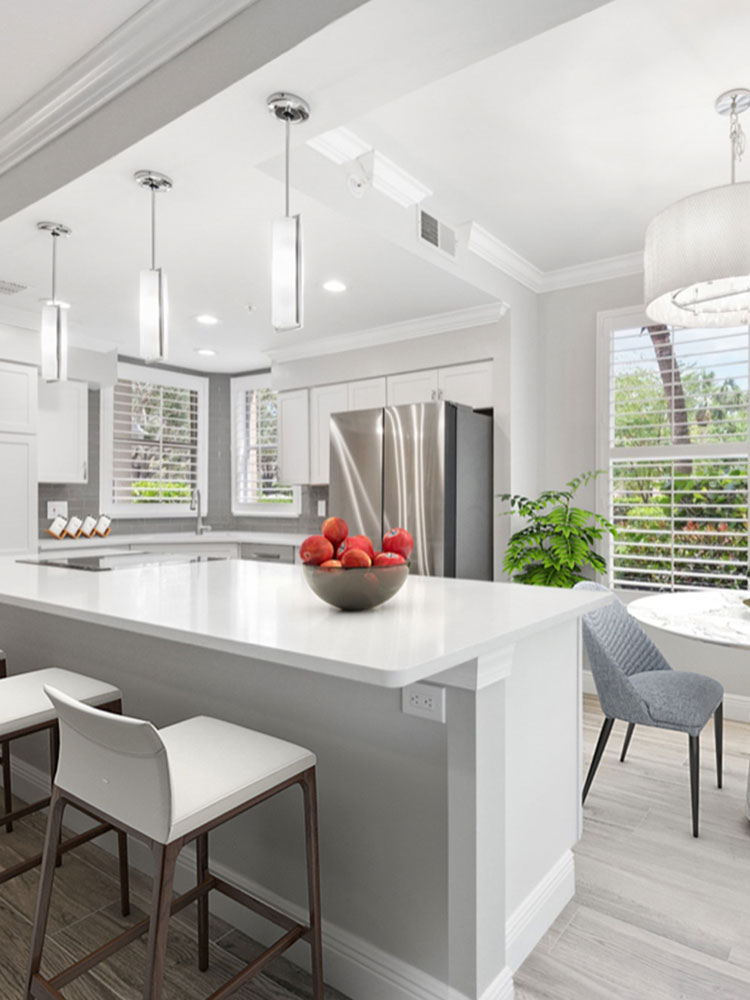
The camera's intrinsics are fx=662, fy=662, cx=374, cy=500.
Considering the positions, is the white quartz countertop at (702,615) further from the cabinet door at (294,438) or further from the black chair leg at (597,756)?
the cabinet door at (294,438)

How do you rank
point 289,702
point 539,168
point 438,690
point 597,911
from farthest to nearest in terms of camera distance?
1. point 539,168
2. point 597,911
3. point 289,702
4. point 438,690

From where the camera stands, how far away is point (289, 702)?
1.75m

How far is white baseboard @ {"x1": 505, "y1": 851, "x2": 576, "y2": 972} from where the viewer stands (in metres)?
1.67

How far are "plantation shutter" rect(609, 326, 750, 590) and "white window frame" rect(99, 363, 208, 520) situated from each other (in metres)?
3.85

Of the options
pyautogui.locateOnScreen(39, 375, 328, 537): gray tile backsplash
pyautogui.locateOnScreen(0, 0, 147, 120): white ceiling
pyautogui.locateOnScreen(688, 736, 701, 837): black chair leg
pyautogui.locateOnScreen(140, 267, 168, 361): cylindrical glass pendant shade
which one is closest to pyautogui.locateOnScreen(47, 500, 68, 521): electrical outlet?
pyautogui.locateOnScreen(39, 375, 328, 537): gray tile backsplash

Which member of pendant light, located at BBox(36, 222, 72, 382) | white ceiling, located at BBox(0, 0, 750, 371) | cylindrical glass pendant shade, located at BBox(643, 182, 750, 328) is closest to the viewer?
white ceiling, located at BBox(0, 0, 750, 371)

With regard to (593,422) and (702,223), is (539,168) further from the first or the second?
(593,422)

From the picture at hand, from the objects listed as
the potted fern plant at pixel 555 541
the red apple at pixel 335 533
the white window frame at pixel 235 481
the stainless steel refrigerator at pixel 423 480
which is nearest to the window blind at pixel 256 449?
the white window frame at pixel 235 481

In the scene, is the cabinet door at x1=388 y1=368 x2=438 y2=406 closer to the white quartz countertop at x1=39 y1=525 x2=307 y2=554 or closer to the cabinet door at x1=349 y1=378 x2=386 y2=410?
the cabinet door at x1=349 y1=378 x2=386 y2=410

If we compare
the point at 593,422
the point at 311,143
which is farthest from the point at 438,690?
the point at 593,422

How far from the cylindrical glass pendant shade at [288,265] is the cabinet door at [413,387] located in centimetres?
246

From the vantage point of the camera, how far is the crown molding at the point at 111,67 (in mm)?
1817

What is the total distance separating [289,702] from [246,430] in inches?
194

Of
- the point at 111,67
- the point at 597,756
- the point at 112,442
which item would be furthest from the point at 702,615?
the point at 112,442
